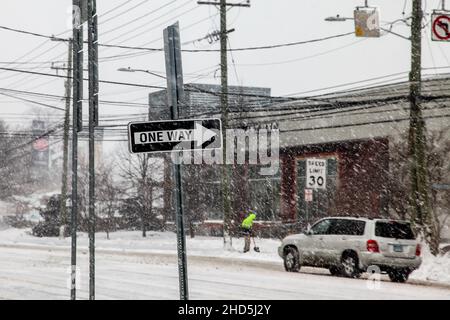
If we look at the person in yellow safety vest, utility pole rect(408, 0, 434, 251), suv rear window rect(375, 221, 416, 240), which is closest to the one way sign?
suv rear window rect(375, 221, 416, 240)

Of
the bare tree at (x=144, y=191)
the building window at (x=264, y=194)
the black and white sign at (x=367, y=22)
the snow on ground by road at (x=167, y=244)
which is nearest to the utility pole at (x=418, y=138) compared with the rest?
the black and white sign at (x=367, y=22)

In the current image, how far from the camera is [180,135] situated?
7.77m

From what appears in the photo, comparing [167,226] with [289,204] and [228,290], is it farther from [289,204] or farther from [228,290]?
[228,290]

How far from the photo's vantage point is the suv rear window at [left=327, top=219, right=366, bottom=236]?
21125 mm

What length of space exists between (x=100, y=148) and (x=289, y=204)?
120 m

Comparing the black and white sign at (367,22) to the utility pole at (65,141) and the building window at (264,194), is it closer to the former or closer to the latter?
the utility pole at (65,141)

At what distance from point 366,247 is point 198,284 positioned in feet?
16.8

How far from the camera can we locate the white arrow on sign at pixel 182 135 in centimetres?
768

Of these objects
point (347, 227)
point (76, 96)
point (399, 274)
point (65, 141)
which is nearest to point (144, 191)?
point (65, 141)

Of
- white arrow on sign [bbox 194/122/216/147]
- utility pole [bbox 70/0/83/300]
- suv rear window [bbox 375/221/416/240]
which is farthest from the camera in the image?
suv rear window [bbox 375/221/416/240]

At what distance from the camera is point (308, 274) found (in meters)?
21.9

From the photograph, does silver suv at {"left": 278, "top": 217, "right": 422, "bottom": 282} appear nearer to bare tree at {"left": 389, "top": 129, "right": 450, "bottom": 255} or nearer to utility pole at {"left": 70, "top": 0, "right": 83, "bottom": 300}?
bare tree at {"left": 389, "top": 129, "right": 450, "bottom": 255}
